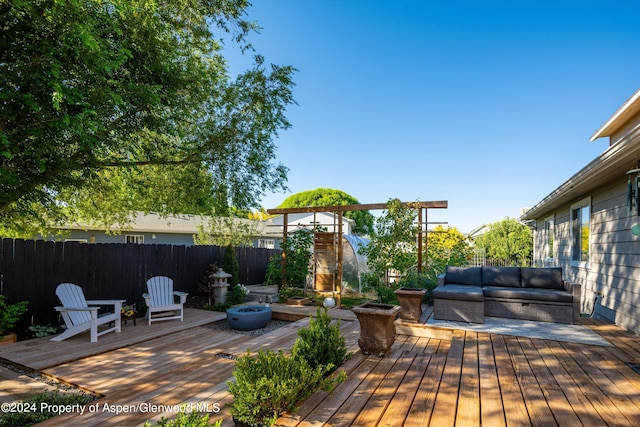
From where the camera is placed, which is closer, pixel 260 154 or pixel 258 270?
pixel 260 154

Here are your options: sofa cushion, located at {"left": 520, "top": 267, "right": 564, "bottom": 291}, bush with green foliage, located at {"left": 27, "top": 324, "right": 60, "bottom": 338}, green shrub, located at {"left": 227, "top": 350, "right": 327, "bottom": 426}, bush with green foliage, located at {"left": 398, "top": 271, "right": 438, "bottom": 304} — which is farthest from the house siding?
bush with green foliage, located at {"left": 27, "top": 324, "right": 60, "bottom": 338}

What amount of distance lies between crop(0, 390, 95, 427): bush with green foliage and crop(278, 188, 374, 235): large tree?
26.2 metres

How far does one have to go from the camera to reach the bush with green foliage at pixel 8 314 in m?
4.64

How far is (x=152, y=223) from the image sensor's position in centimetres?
1530

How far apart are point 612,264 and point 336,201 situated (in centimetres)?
2480

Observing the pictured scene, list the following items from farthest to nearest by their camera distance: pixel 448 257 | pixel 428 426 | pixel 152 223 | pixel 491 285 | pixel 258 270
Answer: pixel 152 223, pixel 258 270, pixel 448 257, pixel 491 285, pixel 428 426

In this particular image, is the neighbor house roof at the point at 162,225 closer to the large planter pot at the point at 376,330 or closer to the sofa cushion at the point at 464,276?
the sofa cushion at the point at 464,276

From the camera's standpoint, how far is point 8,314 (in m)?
4.68

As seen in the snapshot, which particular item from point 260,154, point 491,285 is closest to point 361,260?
point 491,285

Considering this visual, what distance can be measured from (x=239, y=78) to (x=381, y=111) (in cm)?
614

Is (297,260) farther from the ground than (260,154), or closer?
closer

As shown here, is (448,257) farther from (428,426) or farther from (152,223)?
(152,223)

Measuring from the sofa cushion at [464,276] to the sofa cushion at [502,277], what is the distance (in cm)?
11

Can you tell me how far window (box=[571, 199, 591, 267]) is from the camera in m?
6.27
